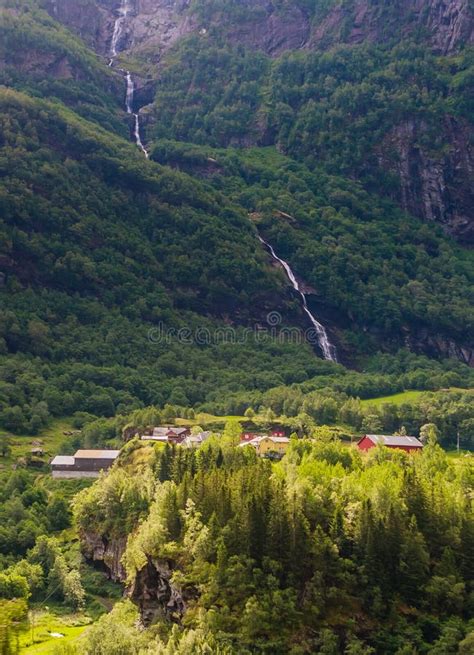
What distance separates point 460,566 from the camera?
3214 inches

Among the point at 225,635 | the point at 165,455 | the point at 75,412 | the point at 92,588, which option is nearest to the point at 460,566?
the point at 225,635

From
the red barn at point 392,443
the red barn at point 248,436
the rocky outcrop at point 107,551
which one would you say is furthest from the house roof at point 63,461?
the red barn at point 392,443

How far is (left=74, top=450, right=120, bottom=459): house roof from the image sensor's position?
14651cm

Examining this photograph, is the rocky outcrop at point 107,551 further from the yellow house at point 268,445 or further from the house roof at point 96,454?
the house roof at point 96,454

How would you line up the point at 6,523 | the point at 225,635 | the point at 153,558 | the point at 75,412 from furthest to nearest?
1. the point at 75,412
2. the point at 6,523
3. the point at 153,558
4. the point at 225,635

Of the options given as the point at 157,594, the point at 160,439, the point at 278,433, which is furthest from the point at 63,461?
the point at 157,594

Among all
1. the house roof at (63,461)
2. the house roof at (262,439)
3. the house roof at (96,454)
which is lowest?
the house roof at (63,461)

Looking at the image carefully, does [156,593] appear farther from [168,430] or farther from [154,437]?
[168,430]

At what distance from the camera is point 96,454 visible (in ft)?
488

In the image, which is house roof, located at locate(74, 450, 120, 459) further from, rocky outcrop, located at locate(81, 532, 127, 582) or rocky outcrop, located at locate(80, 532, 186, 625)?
rocky outcrop, located at locate(80, 532, 186, 625)

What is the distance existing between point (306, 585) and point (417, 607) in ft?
25.8

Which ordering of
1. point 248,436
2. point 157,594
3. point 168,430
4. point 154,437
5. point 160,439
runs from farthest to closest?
point 168,430
point 248,436
point 154,437
point 160,439
point 157,594

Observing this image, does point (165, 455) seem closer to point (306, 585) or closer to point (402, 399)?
point (306, 585)

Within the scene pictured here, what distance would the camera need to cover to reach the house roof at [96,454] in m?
147
